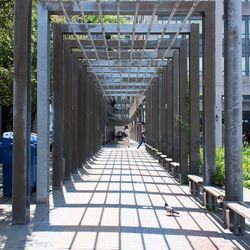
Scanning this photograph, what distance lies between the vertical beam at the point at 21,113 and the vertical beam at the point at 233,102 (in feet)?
10.1

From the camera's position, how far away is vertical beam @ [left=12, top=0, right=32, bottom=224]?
8.62 meters

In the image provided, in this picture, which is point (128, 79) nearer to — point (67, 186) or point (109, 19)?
point (109, 19)

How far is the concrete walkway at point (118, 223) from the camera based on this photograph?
24.2 feet

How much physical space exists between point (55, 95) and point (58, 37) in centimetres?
143

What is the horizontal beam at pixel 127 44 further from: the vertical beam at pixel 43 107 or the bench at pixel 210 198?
the bench at pixel 210 198

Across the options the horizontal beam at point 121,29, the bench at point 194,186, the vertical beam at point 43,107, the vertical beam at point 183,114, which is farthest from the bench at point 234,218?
the horizontal beam at point 121,29

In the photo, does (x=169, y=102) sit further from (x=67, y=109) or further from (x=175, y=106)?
(x=67, y=109)

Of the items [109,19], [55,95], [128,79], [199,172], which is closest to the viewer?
[55,95]

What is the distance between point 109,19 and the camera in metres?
29.1

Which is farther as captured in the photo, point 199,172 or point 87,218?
point 199,172

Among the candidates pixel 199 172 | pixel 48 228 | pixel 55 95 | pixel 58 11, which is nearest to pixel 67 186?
pixel 55 95

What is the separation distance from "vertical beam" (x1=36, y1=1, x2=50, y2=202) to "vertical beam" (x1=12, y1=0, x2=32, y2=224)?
1933 mm

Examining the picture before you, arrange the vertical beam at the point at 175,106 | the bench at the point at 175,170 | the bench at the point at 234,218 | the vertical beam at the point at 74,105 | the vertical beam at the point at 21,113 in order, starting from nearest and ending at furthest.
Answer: the bench at the point at 234,218 → the vertical beam at the point at 21,113 → the bench at the point at 175,170 → the vertical beam at the point at 74,105 → the vertical beam at the point at 175,106

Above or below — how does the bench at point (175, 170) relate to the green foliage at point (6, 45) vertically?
below
